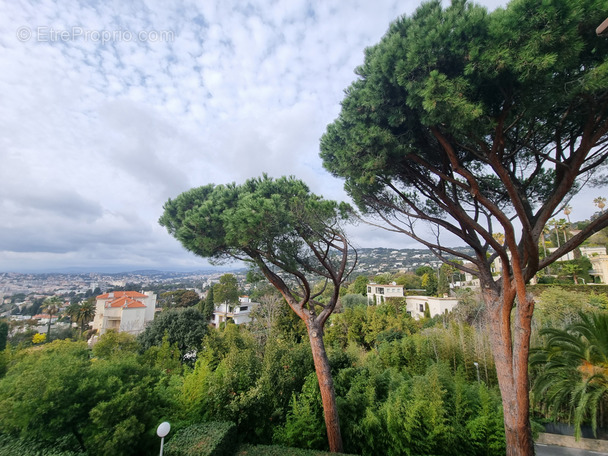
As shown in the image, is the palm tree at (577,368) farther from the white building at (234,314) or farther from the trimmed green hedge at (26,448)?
the white building at (234,314)

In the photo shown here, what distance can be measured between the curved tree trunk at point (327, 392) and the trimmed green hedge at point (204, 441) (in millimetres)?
1605

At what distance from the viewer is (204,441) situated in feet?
12.2

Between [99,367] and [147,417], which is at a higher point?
[99,367]

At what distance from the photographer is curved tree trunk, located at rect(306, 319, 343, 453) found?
4.43 meters

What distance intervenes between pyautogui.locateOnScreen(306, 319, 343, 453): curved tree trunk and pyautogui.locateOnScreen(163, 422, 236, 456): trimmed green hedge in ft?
5.26

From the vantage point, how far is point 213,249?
5.17 m

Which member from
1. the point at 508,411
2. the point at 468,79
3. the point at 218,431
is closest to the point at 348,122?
the point at 468,79

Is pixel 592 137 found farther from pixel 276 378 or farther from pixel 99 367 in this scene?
pixel 99 367

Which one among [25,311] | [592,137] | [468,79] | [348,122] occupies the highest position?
[348,122]

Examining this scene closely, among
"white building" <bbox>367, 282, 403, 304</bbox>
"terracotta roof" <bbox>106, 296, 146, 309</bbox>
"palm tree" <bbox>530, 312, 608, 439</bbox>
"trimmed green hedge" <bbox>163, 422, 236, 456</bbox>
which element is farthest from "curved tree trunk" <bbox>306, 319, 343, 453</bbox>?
"terracotta roof" <bbox>106, 296, 146, 309</bbox>

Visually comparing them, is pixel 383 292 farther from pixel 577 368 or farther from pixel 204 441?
pixel 204 441

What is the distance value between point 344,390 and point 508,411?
10.4 feet

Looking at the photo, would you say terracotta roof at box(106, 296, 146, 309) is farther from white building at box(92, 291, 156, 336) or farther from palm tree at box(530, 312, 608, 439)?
palm tree at box(530, 312, 608, 439)

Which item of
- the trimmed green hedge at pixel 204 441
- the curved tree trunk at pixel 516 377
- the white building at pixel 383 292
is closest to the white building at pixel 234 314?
the white building at pixel 383 292
